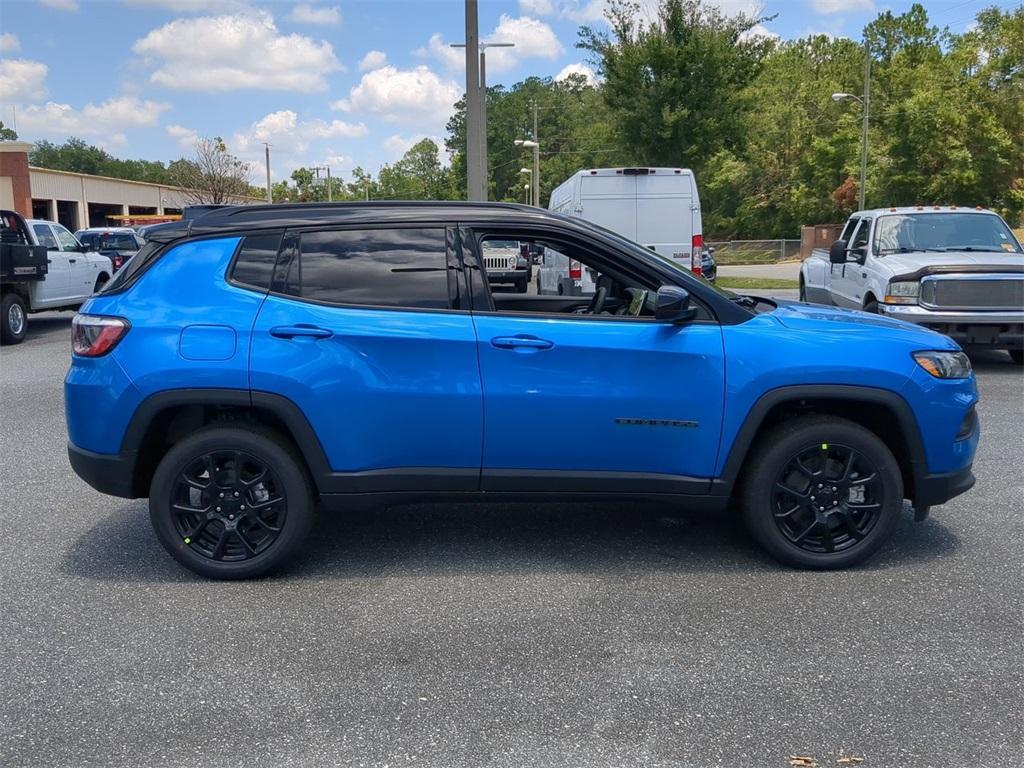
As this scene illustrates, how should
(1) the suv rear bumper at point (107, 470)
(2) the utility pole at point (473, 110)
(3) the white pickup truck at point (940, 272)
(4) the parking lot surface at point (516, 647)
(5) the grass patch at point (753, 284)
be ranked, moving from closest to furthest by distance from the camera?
(4) the parking lot surface at point (516, 647) < (1) the suv rear bumper at point (107, 470) < (3) the white pickup truck at point (940, 272) < (2) the utility pole at point (473, 110) < (5) the grass patch at point (753, 284)

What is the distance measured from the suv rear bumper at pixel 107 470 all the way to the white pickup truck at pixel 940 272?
28.5ft

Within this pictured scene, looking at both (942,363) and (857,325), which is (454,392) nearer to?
(857,325)

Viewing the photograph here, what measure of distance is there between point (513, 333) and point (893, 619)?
215 centimetres

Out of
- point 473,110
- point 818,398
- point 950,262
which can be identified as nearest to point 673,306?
point 818,398

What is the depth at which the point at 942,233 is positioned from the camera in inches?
462

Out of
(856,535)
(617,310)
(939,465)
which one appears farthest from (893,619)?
(617,310)

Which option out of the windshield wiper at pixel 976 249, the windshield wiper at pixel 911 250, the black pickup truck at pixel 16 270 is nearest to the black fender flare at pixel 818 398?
the windshield wiper at pixel 911 250

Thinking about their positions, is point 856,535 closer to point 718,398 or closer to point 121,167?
point 718,398

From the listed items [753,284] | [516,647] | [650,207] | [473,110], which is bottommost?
[516,647]

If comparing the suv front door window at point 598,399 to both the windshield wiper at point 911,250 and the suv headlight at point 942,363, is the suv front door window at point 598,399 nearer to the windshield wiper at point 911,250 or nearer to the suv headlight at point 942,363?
the suv headlight at point 942,363

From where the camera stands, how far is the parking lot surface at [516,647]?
3.28m

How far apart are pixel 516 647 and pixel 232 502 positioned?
164 cm

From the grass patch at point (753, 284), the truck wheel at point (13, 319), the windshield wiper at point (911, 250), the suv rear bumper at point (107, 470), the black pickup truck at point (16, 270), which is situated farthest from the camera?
the grass patch at point (753, 284)

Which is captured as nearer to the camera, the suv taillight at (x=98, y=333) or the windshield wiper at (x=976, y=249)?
the suv taillight at (x=98, y=333)
